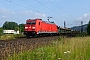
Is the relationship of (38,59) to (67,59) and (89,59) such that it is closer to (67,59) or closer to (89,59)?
(67,59)

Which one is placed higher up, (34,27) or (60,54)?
(34,27)

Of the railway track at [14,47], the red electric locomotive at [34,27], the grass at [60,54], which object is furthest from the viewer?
the red electric locomotive at [34,27]

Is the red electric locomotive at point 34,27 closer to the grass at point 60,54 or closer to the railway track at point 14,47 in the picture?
the railway track at point 14,47

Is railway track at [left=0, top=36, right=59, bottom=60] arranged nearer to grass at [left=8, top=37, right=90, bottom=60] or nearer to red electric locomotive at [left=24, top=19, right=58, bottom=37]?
grass at [left=8, top=37, right=90, bottom=60]

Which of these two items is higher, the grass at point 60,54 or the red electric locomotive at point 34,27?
the red electric locomotive at point 34,27

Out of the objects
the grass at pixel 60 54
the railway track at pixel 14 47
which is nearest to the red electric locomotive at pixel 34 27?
the railway track at pixel 14 47

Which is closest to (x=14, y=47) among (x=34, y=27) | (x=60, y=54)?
(x=60, y=54)

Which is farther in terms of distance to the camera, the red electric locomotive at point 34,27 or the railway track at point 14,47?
the red electric locomotive at point 34,27

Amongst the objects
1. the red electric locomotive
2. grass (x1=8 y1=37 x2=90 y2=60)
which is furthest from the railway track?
the red electric locomotive

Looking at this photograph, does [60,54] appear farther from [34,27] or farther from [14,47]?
[34,27]

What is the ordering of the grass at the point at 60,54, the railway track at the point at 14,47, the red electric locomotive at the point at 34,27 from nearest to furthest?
the grass at the point at 60,54 < the railway track at the point at 14,47 < the red electric locomotive at the point at 34,27

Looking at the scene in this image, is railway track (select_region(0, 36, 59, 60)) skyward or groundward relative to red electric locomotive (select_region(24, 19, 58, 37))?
groundward

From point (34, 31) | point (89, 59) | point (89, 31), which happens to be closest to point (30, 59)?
point (89, 59)

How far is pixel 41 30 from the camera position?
118 ft
